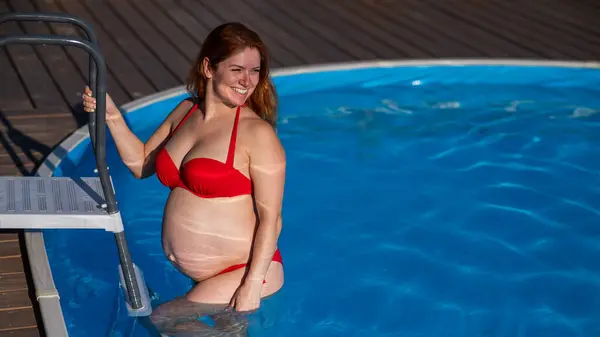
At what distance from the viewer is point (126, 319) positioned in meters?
4.67

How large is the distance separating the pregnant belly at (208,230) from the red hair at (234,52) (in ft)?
1.42

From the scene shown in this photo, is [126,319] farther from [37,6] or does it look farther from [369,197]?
[37,6]

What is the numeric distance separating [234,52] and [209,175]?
0.53m

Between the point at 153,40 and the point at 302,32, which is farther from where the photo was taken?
the point at 302,32

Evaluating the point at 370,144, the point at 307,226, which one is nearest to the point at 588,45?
the point at 370,144

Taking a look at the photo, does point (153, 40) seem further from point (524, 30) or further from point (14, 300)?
point (14, 300)

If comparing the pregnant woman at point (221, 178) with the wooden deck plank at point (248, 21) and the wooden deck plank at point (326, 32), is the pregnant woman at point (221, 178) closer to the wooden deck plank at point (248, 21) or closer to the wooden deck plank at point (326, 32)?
the wooden deck plank at point (248, 21)

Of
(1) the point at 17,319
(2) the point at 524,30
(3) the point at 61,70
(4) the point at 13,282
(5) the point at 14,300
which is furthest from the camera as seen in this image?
(2) the point at 524,30

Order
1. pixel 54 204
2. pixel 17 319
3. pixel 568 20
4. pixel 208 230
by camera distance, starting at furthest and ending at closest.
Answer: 1. pixel 568 20
2. pixel 17 319
3. pixel 54 204
4. pixel 208 230

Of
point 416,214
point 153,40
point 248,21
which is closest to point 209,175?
point 416,214

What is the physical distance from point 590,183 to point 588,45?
7.19ft

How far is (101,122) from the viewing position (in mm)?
3656

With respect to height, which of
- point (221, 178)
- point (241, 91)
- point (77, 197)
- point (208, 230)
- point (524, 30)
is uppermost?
point (241, 91)

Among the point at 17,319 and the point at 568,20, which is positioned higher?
the point at 568,20
